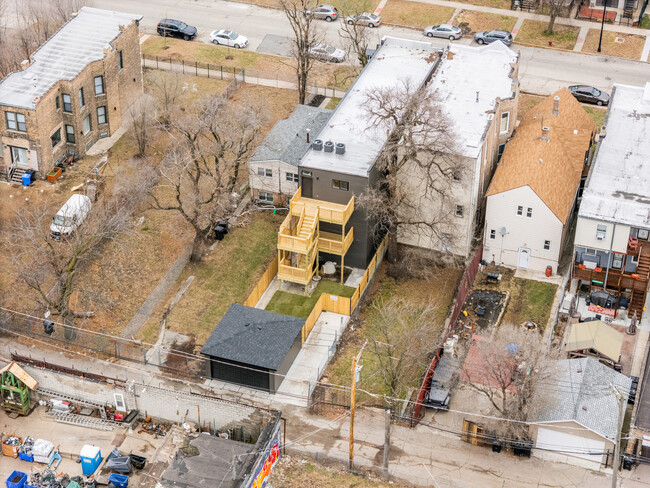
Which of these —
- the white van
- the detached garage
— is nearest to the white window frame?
the white van

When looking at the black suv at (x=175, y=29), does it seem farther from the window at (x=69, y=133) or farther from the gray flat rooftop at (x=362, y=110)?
the gray flat rooftop at (x=362, y=110)

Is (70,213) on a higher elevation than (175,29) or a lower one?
lower

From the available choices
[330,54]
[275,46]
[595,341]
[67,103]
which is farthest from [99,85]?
[595,341]

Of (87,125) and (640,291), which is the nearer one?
(640,291)

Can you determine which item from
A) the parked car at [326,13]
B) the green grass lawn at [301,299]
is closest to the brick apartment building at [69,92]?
the parked car at [326,13]

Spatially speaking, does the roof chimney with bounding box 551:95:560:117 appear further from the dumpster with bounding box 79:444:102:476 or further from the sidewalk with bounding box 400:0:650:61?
the dumpster with bounding box 79:444:102:476

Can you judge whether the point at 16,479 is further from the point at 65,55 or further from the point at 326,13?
the point at 326,13

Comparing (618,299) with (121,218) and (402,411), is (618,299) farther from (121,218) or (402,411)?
(121,218)
